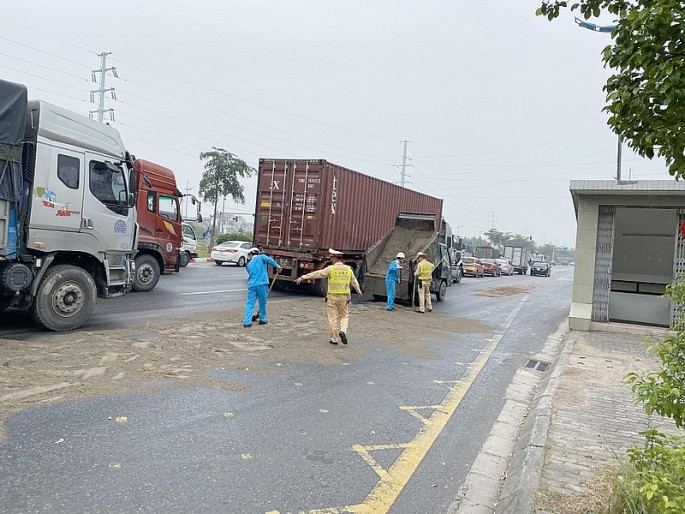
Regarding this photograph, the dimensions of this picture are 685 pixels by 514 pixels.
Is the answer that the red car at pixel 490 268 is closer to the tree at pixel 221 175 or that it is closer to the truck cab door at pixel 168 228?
the tree at pixel 221 175

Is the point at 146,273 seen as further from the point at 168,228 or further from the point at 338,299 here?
the point at 338,299

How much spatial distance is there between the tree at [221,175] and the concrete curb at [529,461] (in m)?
27.1

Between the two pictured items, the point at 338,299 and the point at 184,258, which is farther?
the point at 184,258

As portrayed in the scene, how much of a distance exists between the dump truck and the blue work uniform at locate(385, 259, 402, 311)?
2.14ft

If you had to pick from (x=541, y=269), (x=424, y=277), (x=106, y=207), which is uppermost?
(x=106, y=207)

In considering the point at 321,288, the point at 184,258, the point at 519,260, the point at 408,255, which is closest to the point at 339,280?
the point at 321,288

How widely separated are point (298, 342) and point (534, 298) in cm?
1522

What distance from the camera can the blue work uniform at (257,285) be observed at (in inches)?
366

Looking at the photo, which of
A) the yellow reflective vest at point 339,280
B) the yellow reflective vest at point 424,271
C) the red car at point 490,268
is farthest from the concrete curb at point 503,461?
the red car at point 490,268

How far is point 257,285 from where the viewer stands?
9.33 meters

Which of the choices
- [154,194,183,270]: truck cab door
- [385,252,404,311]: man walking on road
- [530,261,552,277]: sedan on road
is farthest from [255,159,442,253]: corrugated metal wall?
[530,261,552,277]: sedan on road

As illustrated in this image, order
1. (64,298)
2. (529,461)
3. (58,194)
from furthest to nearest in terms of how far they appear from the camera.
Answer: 1. (64,298)
2. (58,194)
3. (529,461)

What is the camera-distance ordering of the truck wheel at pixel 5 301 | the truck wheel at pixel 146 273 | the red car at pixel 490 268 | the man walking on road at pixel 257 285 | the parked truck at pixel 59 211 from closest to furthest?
the parked truck at pixel 59 211 → the truck wheel at pixel 5 301 → the man walking on road at pixel 257 285 → the truck wheel at pixel 146 273 → the red car at pixel 490 268

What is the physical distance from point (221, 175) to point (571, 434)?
2866 centimetres
